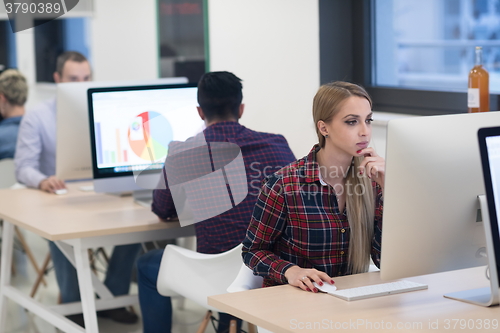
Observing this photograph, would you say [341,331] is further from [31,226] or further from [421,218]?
[31,226]

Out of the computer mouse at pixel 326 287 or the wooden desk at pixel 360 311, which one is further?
the computer mouse at pixel 326 287

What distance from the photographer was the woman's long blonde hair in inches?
68.9

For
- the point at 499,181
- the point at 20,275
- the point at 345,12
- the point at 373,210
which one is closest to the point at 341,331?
the point at 499,181

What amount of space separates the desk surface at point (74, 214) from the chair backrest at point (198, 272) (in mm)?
206

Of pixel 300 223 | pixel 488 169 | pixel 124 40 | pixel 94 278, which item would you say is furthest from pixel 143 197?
pixel 124 40

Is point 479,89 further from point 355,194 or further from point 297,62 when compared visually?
point 297,62

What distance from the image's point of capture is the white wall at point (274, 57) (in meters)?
3.39

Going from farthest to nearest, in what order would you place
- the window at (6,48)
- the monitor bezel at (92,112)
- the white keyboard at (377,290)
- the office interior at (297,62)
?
the window at (6,48) → the office interior at (297,62) → the monitor bezel at (92,112) → the white keyboard at (377,290)

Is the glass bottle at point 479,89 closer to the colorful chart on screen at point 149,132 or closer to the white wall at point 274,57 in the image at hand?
the white wall at point 274,57

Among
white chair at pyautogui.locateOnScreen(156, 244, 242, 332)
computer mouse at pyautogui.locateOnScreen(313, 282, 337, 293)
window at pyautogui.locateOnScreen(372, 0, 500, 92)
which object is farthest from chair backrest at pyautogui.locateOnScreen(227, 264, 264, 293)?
window at pyautogui.locateOnScreen(372, 0, 500, 92)

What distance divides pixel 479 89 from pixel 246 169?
2.86 feet

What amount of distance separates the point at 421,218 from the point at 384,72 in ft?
Answer: 6.75

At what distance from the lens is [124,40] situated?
5.27m

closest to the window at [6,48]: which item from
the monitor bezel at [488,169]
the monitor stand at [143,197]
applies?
the monitor stand at [143,197]
